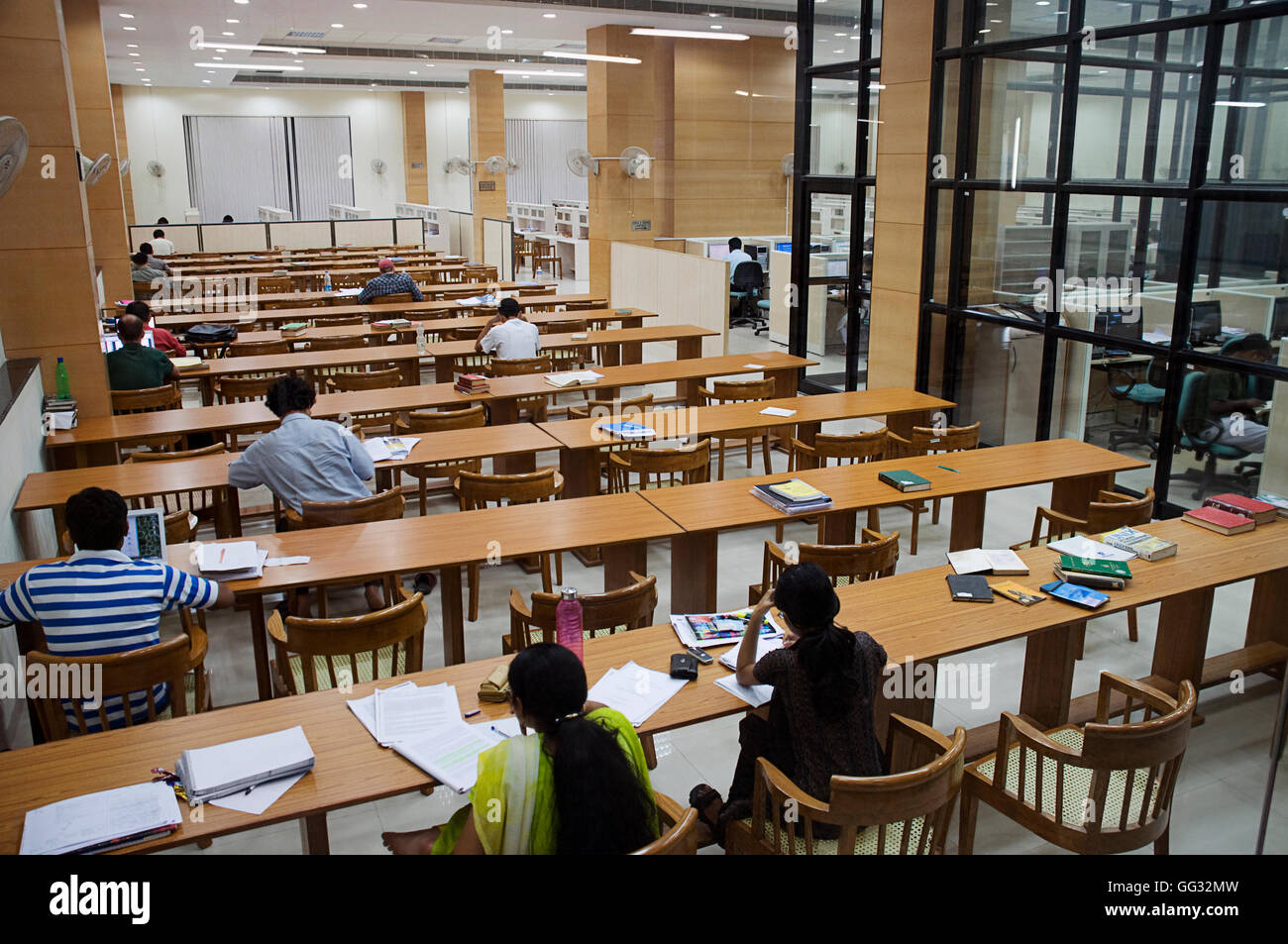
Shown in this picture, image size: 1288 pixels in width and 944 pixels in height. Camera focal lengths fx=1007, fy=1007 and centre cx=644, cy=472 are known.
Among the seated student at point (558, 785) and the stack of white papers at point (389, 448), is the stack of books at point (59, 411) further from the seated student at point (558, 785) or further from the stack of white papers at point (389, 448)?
the seated student at point (558, 785)

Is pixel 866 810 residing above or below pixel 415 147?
below

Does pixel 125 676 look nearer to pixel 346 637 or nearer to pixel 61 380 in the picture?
pixel 346 637

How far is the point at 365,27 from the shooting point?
13367mm

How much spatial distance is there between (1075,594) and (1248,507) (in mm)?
1301

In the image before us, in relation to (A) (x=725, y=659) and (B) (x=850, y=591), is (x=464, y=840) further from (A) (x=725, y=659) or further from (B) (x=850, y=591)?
(B) (x=850, y=591)

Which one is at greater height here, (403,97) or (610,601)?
(403,97)

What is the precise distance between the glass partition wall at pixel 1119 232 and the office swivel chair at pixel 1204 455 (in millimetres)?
11

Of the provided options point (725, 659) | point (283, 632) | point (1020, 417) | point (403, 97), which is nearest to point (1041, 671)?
point (725, 659)

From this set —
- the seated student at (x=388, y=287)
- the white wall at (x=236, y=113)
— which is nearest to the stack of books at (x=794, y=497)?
the seated student at (x=388, y=287)

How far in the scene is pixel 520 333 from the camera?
7789mm

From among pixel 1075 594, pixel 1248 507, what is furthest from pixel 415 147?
pixel 1075 594
